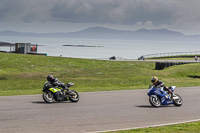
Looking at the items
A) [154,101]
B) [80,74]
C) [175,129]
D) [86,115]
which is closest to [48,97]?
[86,115]

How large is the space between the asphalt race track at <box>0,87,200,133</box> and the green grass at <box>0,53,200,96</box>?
36.0ft

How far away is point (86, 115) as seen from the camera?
13.7 meters

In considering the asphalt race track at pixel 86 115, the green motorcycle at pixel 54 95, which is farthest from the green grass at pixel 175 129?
the green motorcycle at pixel 54 95

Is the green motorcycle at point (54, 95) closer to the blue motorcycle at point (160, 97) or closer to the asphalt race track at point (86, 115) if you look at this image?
the asphalt race track at point (86, 115)

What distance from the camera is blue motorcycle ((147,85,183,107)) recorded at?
16469 mm

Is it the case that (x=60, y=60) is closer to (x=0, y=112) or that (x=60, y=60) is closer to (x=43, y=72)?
(x=43, y=72)

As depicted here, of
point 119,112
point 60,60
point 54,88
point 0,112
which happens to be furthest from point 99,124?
point 60,60

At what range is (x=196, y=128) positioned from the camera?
37.3 ft

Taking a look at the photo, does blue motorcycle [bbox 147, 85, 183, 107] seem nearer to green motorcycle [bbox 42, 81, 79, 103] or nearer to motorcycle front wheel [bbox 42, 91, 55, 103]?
green motorcycle [bbox 42, 81, 79, 103]

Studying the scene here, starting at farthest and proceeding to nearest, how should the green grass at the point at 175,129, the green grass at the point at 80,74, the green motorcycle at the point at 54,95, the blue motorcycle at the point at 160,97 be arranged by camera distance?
the green grass at the point at 80,74 < the green motorcycle at the point at 54,95 < the blue motorcycle at the point at 160,97 < the green grass at the point at 175,129

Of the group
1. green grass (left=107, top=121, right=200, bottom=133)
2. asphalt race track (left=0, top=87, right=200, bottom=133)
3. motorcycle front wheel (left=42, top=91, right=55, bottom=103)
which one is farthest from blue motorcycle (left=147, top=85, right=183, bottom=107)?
motorcycle front wheel (left=42, top=91, right=55, bottom=103)

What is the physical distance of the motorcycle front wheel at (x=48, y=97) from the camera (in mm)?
16938

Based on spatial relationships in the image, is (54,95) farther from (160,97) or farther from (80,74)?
(80,74)

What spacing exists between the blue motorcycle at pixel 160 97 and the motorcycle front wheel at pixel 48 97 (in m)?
4.87
